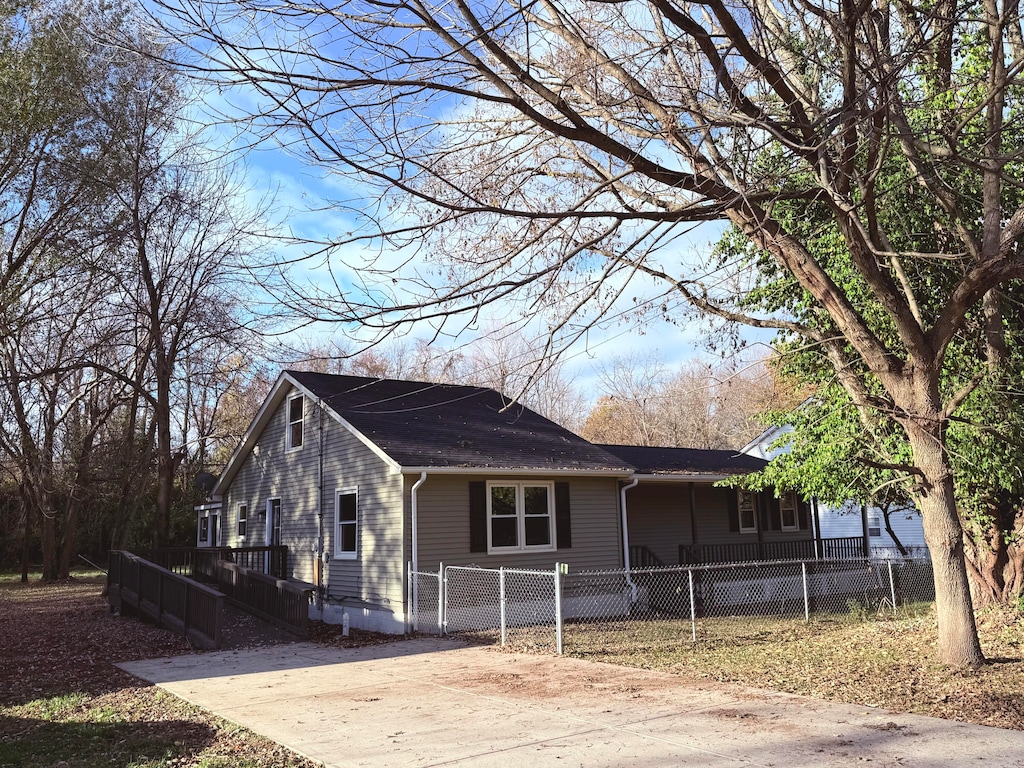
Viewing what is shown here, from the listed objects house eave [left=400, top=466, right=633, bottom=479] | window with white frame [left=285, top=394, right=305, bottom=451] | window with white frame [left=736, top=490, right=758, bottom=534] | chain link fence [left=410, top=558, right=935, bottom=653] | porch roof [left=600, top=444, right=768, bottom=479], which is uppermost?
window with white frame [left=285, top=394, right=305, bottom=451]

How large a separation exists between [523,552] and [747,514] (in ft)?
28.2

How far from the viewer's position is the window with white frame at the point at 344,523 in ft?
50.6

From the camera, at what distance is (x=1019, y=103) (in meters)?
11.0

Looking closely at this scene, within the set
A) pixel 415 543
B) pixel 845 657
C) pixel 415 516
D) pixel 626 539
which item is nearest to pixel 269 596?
pixel 415 543

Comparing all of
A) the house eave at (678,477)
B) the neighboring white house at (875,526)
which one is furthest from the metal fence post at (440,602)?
the neighboring white house at (875,526)

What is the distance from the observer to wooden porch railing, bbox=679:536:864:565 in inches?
697

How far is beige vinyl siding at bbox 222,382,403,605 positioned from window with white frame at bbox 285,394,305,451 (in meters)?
0.21

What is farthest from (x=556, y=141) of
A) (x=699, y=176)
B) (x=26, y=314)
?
(x=26, y=314)

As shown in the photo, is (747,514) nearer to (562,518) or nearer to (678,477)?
(678,477)

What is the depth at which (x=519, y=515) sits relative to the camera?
15031mm

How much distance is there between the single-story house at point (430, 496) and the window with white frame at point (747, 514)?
32cm

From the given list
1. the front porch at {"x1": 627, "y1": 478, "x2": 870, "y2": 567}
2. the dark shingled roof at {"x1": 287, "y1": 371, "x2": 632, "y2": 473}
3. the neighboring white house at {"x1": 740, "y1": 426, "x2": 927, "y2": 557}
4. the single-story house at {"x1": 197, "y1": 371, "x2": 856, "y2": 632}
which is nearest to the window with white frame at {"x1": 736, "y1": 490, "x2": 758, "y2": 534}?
the front porch at {"x1": 627, "y1": 478, "x2": 870, "y2": 567}

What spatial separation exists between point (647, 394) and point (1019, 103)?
3157cm

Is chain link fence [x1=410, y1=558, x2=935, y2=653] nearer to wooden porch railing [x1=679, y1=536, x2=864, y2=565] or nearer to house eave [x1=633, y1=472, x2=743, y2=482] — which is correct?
wooden porch railing [x1=679, y1=536, x2=864, y2=565]
